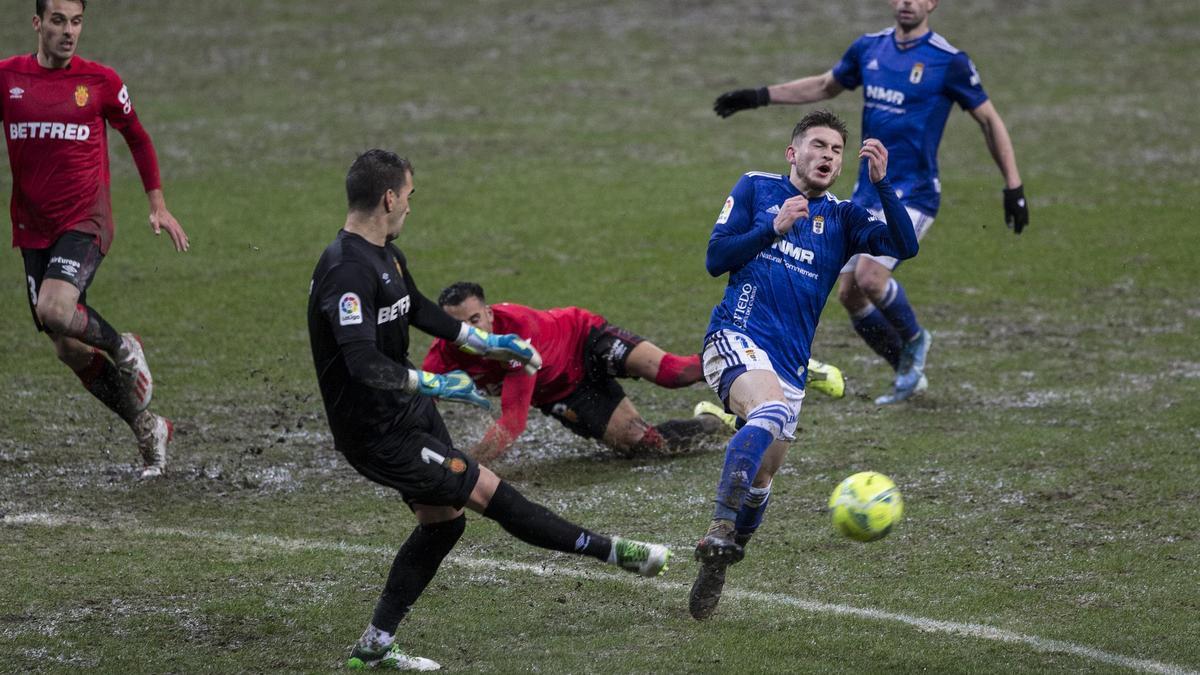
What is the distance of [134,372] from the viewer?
335 inches

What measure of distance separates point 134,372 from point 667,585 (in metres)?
3.63

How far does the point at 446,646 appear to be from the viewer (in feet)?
19.9

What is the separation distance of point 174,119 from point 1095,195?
40.3 feet

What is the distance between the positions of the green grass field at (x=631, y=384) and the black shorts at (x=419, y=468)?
721 millimetres

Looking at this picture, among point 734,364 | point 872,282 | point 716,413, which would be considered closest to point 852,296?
point 872,282

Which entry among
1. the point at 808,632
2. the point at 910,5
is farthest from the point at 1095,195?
the point at 808,632

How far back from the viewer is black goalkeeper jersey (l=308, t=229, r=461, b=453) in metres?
5.38

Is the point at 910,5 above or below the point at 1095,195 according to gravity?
above

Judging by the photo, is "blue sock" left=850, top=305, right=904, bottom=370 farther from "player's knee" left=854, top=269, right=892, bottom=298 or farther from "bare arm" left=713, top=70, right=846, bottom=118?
"bare arm" left=713, top=70, right=846, bottom=118

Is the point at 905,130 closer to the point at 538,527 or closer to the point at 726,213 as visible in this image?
the point at 726,213

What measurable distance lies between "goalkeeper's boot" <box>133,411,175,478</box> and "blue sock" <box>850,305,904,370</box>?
4.86 m

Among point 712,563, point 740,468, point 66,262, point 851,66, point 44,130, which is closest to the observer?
point 712,563

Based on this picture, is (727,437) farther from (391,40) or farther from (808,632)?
(391,40)

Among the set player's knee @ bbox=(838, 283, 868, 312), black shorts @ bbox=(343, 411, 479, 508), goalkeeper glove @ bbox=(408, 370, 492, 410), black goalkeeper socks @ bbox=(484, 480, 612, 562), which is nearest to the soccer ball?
black goalkeeper socks @ bbox=(484, 480, 612, 562)
